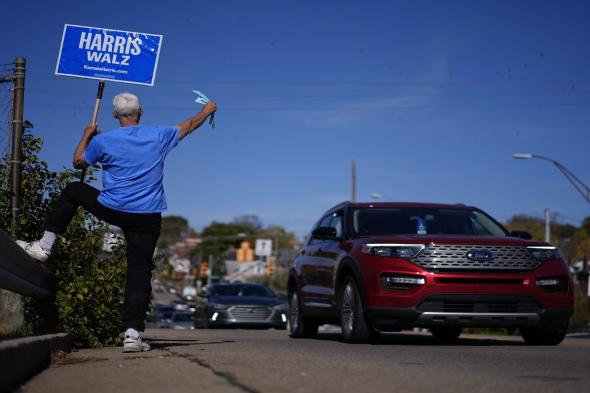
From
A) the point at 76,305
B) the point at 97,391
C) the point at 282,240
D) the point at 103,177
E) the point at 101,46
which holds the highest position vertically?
the point at 282,240

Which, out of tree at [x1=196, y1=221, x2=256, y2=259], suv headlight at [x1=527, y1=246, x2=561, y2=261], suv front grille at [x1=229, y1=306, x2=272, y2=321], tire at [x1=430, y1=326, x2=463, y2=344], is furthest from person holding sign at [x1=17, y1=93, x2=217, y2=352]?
tree at [x1=196, y1=221, x2=256, y2=259]

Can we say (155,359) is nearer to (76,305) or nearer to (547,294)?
(76,305)

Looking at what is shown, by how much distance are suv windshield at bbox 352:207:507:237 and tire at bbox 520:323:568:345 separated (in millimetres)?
1282

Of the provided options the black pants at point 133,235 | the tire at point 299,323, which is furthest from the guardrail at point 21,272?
the tire at point 299,323

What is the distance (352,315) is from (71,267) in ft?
11.0

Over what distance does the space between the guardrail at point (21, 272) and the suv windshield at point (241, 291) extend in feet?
52.8

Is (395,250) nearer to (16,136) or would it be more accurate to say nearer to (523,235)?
(523,235)

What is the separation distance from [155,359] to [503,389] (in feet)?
8.55

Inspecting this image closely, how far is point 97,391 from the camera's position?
5.17m

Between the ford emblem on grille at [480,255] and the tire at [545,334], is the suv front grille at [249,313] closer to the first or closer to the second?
the tire at [545,334]

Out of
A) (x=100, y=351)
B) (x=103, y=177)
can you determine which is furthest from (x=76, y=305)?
(x=103, y=177)

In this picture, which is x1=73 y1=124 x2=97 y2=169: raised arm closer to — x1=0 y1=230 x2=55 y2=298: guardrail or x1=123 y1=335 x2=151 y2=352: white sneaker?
x1=0 y1=230 x2=55 y2=298: guardrail

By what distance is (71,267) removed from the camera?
8.42m

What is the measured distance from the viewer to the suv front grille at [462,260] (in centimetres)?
990
